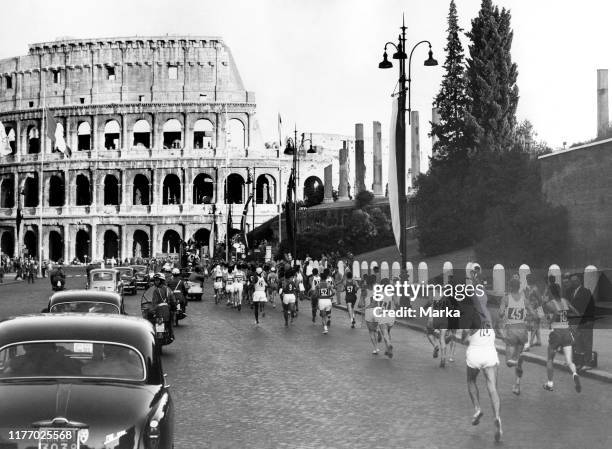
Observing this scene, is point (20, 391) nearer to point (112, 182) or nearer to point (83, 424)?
point (83, 424)

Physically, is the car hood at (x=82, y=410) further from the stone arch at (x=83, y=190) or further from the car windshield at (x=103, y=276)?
the stone arch at (x=83, y=190)

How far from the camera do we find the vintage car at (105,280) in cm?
3044

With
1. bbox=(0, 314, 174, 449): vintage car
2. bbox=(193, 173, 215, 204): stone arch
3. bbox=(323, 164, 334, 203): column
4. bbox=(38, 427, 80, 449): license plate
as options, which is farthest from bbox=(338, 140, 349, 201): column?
bbox=(38, 427, 80, 449): license plate

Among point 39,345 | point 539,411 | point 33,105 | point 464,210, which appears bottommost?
point 539,411

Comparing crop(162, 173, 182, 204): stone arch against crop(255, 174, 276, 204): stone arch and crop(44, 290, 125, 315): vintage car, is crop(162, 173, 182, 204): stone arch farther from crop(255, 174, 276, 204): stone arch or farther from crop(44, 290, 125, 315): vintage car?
crop(44, 290, 125, 315): vintage car

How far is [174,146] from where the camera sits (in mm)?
83250

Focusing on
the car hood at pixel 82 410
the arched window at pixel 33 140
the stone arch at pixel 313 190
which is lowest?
the car hood at pixel 82 410

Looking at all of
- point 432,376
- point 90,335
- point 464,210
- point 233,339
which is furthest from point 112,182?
point 90,335

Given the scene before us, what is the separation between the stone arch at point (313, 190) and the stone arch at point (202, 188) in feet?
28.2

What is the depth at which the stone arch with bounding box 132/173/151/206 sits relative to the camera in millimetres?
83125

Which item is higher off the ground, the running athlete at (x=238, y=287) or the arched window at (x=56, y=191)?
the arched window at (x=56, y=191)

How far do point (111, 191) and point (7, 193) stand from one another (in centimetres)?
999

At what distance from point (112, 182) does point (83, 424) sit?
261ft

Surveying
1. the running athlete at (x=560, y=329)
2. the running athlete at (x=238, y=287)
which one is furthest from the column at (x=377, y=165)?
the running athlete at (x=560, y=329)
